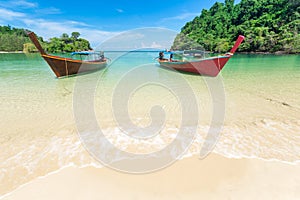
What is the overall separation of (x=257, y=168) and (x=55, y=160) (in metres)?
3.51

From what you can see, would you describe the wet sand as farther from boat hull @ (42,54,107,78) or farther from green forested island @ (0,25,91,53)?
green forested island @ (0,25,91,53)

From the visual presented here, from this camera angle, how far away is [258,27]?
145 feet

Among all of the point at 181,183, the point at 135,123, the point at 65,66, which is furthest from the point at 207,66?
the point at 65,66

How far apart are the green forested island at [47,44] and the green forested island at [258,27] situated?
49.7m

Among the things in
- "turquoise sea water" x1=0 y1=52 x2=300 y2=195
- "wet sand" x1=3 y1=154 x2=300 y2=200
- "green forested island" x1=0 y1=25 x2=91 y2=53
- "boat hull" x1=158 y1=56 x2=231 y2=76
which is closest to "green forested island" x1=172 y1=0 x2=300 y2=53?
"boat hull" x1=158 y1=56 x2=231 y2=76


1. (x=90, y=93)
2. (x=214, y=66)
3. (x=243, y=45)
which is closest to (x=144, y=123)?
(x=90, y=93)

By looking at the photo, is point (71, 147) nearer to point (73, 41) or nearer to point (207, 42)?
point (207, 42)

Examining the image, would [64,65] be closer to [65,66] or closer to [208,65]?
[65,66]

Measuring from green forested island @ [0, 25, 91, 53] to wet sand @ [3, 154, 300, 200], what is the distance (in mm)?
78035

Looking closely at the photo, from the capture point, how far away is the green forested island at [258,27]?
3584cm

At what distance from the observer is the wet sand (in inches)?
81.7

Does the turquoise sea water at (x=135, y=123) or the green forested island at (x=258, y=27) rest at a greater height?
the green forested island at (x=258, y=27)

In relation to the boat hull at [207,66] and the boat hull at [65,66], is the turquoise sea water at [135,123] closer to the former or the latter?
the boat hull at [207,66]

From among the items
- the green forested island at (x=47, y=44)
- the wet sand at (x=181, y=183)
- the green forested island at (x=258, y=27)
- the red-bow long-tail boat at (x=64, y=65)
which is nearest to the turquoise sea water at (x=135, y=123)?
the wet sand at (x=181, y=183)
